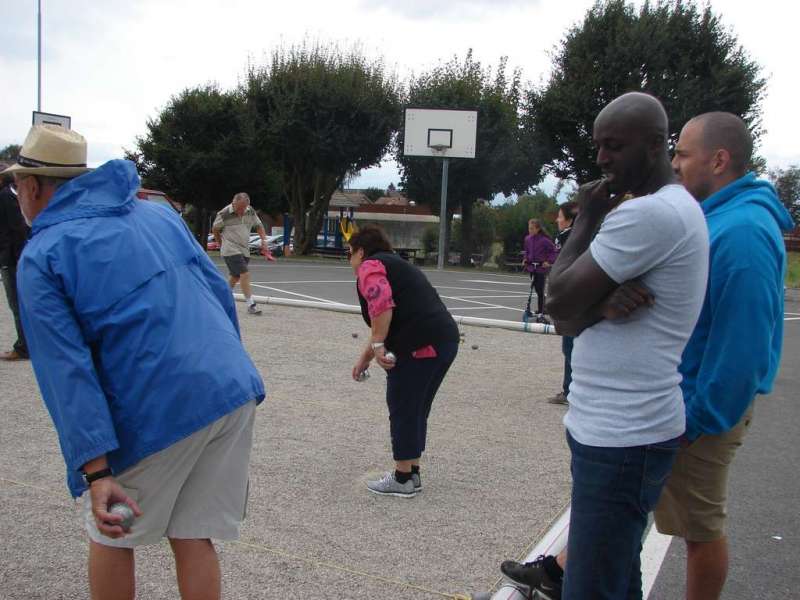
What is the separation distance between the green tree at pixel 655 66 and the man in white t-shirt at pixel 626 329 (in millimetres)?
27542

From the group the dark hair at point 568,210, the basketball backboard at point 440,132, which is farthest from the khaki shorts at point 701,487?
the basketball backboard at point 440,132

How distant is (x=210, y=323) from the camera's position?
236cm

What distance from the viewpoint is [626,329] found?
2080 mm

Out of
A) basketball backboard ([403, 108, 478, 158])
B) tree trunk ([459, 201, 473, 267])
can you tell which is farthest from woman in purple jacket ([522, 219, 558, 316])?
tree trunk ([459, 201, 473, 267])

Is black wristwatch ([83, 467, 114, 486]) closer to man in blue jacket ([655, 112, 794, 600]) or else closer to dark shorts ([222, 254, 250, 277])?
man in blue jacket ([655, 112, 794, 600])

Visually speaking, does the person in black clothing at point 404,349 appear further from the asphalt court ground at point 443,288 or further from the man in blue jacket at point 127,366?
the asphalt court ground at point 443,288

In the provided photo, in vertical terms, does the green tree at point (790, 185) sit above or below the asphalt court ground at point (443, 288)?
above

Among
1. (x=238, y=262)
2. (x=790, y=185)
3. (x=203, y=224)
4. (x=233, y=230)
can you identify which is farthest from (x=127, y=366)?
(x=790, y=185)

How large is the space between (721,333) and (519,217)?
31.0 m

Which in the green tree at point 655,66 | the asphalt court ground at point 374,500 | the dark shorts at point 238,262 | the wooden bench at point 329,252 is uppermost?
the green tree at point 655,66

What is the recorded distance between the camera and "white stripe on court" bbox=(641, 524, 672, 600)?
3.59 meters

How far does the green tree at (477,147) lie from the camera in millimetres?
32094

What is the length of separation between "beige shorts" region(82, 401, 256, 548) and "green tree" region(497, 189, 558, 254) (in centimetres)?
2909

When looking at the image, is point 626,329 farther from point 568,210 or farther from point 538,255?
point 538,255
